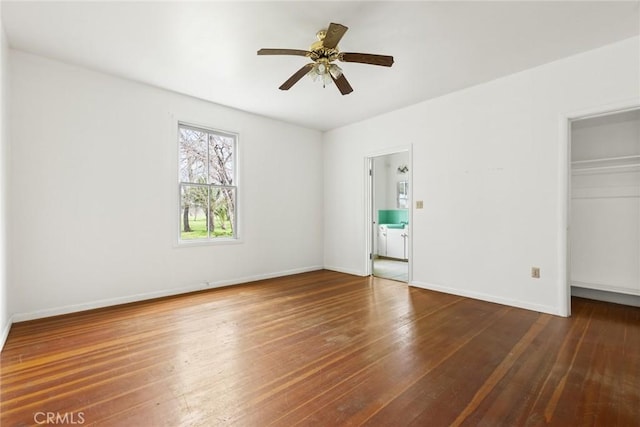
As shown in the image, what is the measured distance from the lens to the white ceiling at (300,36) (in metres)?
2.37

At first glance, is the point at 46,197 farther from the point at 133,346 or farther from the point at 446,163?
the point at 446,163

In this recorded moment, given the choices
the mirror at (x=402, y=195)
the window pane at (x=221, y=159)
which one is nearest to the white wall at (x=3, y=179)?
the window pane at (x=221, y=159)

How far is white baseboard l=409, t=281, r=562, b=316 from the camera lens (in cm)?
326

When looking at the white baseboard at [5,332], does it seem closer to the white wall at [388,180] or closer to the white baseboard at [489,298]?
the white baseboard at [489,298]

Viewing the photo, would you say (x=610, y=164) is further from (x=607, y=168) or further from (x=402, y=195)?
(x=402, y=195)

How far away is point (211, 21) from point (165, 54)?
850 millimetres

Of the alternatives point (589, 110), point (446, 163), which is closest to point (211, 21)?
point (446, 163)

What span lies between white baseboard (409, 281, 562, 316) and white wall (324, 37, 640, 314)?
1 centimetres

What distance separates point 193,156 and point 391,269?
4.15m

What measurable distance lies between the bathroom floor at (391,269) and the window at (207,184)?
9.10 feet

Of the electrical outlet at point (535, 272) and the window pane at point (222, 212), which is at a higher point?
the window pane at point (222, 212)

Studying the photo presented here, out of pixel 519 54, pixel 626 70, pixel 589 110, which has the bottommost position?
pixel 589 110

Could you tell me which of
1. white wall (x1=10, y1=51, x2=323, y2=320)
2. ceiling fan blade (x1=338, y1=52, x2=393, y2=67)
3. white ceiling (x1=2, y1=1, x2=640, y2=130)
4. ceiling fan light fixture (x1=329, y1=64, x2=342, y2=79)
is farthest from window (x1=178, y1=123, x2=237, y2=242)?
ceiling fan blade (x1=338, y1=52, x2=393, y2=67)

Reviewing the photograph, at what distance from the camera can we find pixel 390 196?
7.51 m
